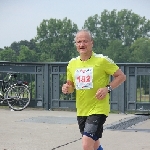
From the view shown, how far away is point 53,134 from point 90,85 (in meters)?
3.25

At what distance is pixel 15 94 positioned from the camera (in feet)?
38.7

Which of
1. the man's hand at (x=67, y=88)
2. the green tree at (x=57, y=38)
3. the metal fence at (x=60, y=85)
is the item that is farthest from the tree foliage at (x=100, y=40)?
the man's hand at (x=67, y=88)

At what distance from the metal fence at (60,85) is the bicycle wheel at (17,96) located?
0.44 meters

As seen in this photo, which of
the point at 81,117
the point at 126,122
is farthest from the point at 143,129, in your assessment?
the point at 81,117

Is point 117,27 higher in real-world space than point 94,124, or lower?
higher

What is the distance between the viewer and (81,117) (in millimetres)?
4668

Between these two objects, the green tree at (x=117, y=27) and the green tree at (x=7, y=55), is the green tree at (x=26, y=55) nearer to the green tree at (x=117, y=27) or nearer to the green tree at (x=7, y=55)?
the green tree at (x=7, y=55)

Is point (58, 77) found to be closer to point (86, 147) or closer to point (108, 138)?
point (108, 138)

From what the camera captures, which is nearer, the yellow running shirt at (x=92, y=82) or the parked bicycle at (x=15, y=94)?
the yellow running shirt at (x=92, y=82)

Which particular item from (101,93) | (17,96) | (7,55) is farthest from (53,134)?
(7,55)

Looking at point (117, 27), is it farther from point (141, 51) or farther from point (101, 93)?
point (101, 93)

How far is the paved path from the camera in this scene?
257 inches

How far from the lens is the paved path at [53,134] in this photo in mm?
6520

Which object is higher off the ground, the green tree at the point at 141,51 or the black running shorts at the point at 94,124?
the green tree at the point at 141,51
